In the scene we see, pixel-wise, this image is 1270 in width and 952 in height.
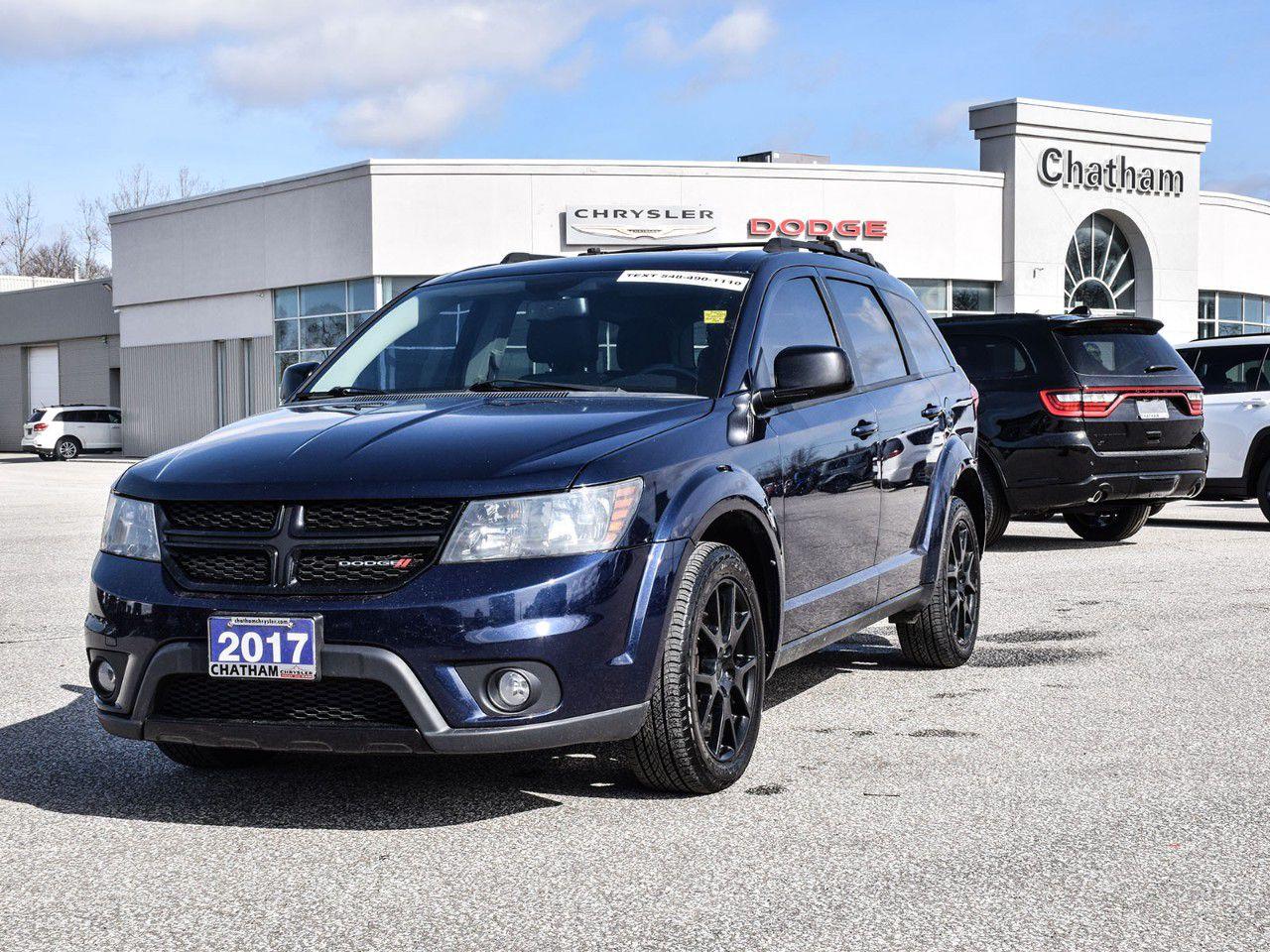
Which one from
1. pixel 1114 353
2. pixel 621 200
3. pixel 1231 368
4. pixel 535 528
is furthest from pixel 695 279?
pixel 621 200

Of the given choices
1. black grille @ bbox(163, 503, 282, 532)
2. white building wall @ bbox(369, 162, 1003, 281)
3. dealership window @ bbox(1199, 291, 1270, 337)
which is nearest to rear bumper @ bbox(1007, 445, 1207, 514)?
black grille @ bbox(163, 503, 282, 532)

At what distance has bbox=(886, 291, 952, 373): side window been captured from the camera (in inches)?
280

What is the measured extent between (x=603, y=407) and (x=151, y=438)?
1712 inches

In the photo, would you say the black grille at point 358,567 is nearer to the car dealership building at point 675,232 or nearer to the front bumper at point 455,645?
the front bumper at point 455,645

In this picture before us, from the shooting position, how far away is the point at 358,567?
423 centimetres

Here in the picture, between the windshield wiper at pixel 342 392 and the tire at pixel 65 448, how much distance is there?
Result: 42.2 meters

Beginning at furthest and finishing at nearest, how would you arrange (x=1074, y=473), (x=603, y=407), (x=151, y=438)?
(x=151, y=438)
(x=1074, y=473)
(x=603, y=407)

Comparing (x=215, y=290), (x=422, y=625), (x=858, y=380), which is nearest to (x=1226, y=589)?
(x=858, y=380)

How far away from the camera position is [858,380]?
624cm

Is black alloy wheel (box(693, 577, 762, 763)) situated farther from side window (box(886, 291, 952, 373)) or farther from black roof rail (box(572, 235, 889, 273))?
side window (box(886, 291, 952, 373))

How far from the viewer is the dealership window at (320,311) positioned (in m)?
37.4

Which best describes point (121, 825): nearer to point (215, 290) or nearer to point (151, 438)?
point (215, 290)

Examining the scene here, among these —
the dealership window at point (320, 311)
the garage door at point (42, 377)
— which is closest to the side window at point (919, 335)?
the dealership window at point (320, 311)

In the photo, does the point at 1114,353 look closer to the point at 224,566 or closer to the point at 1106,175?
the point at 224,566
